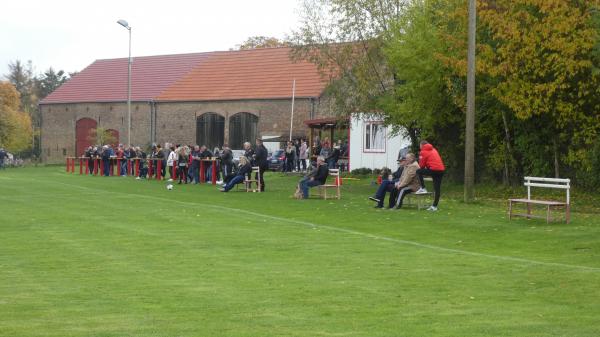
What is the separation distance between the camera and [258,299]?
11000 millimetres

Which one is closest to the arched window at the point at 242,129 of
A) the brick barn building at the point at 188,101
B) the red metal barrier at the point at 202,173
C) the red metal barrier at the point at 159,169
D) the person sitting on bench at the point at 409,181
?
the brick barn building at the point at 188,101

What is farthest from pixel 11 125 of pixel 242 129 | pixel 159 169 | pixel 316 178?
pixel 316 178

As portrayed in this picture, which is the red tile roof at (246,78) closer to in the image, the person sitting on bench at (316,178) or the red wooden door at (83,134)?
the red wooden door at (83,134)

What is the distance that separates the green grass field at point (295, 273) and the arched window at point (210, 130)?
46.0 meters

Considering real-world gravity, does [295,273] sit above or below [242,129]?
below

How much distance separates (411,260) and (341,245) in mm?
2236

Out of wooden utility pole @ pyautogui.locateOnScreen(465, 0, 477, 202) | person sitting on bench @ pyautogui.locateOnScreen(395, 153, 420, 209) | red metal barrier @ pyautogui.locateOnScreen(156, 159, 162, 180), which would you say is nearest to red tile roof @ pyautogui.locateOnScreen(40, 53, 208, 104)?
red metal barrier @ pyautogui.locateOnScreen(156, 159, 162, 180)

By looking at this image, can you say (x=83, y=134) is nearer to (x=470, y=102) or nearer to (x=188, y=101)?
(x=188, y=101)

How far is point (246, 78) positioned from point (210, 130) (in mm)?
4554

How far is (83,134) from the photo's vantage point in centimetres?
8200

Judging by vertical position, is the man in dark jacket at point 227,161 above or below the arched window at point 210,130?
below

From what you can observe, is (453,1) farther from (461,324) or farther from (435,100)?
(461,324)

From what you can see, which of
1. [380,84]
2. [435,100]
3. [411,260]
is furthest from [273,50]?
[411,260]

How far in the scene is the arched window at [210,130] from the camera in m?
70.8
